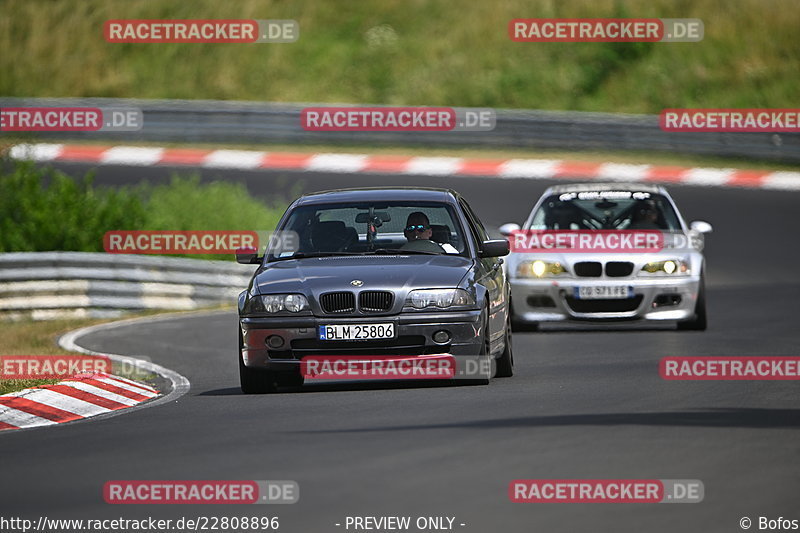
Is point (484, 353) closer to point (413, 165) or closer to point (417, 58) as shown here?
point (413, 165)

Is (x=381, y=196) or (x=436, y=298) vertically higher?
(x=381, y=196)

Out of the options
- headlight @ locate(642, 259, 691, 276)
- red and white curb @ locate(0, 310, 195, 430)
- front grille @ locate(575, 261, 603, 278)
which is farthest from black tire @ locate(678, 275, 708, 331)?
red and white curb @ locate(0, 310, 195, 430)

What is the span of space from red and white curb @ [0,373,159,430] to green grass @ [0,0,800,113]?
25.4 metres

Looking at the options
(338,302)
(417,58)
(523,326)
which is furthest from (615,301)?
(417,58)

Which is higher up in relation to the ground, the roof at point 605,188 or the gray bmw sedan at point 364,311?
the roof at point 605,188

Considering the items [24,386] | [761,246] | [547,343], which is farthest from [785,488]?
[761,246]

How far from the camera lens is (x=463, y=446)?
8945 mm

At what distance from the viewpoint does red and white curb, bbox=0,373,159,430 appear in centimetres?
1159

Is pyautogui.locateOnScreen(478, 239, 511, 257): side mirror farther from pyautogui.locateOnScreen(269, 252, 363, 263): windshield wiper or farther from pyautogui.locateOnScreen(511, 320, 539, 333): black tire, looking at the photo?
pyautogui.locateOnScreen(511, 320, 539, 333): black tire

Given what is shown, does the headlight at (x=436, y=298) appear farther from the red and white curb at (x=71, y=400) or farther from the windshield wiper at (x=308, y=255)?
the red and white curb at (x=71, y=400)

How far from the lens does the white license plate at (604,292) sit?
1680cm

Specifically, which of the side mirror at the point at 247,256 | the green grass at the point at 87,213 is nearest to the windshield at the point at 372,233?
the side mirror at the point at 247,256

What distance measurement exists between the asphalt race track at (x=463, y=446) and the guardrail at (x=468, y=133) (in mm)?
16316

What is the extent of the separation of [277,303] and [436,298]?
1.11 m
